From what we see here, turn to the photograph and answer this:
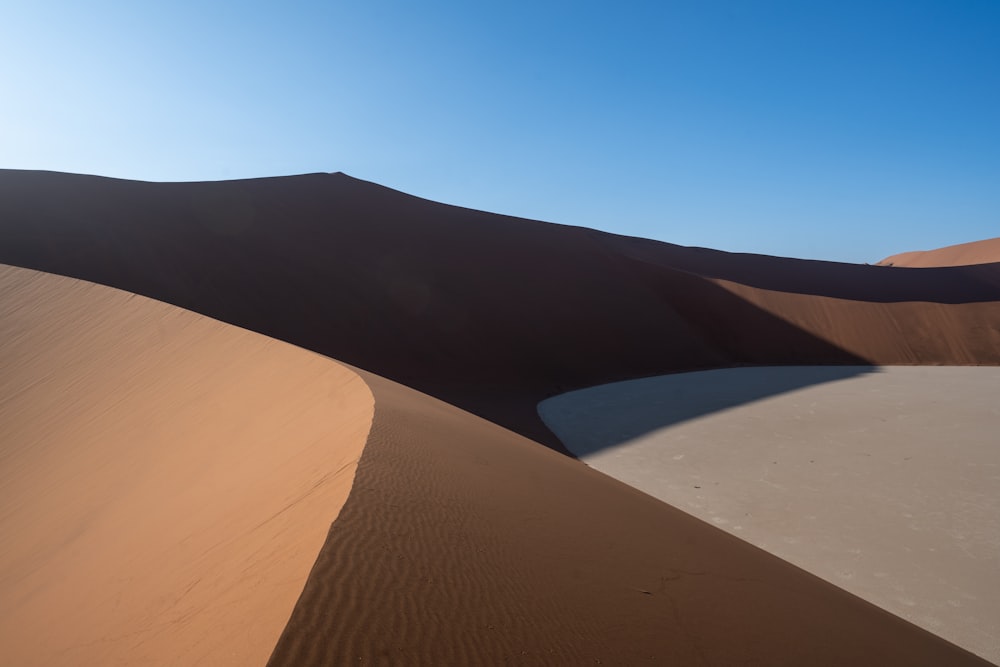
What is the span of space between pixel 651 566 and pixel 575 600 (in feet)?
3.02

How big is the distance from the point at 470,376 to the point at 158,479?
41.4 ft

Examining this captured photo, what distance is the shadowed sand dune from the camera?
16031 millimetres

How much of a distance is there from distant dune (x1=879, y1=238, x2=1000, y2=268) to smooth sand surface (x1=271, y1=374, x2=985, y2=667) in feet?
A: 247

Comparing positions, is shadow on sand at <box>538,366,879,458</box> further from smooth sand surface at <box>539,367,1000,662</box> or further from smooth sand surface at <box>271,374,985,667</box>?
smooth sand surface at <box>271,374,985,667</box>

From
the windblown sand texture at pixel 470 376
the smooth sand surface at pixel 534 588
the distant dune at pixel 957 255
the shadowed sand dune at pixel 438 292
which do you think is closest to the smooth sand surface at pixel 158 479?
the windblown sand texture at pixel 470 376

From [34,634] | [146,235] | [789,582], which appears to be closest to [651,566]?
[789,582]

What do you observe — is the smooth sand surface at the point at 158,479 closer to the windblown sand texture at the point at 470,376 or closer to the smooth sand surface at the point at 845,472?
the windblown sand texture at the point at 470,376

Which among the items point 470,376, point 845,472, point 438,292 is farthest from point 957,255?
point 845,472

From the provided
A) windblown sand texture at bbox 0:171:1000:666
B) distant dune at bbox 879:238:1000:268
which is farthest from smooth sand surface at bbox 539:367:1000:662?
distant dune at bbox 879:238:1000:268

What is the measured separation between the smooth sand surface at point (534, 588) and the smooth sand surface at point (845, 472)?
1.43 m

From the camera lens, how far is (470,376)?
17.6 metres

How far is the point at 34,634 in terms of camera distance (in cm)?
331

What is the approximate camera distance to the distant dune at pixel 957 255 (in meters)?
65.4

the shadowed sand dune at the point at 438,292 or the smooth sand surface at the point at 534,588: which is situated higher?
the shadowed sand dune at the point at 438,292
